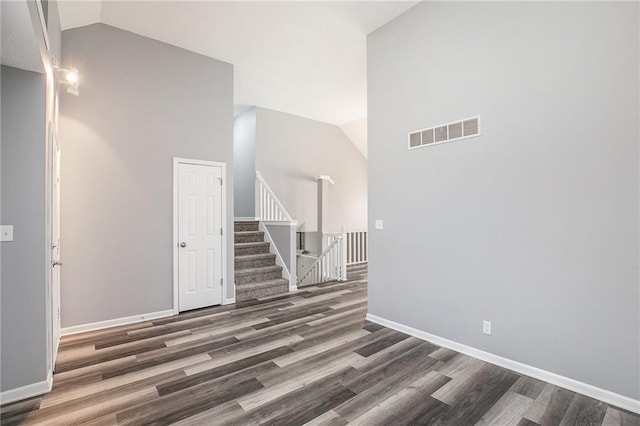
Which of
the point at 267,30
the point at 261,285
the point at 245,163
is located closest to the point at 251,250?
the point at 261,285

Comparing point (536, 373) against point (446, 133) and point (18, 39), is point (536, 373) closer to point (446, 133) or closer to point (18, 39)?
point (446, 133)

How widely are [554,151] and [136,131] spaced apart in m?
4.32

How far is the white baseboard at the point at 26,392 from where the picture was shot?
2.08 metres

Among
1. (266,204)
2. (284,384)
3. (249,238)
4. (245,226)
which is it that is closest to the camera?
(284,384)

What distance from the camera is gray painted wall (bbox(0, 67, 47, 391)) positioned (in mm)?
2082

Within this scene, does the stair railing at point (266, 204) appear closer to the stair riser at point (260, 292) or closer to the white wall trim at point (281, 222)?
the white wall trim at point (281, 222)

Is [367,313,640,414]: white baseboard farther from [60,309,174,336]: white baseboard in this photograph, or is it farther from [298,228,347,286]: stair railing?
[60,309,174,336]: white baseboard

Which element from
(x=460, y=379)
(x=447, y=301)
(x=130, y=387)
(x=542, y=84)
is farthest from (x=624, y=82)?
(x=130, y=387)

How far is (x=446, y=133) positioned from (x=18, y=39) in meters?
3.24

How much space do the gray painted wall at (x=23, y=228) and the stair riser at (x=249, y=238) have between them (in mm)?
3291

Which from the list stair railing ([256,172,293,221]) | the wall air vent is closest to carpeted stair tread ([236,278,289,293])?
stair railing ([256,172,293,221])

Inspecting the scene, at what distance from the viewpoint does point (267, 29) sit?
362cm

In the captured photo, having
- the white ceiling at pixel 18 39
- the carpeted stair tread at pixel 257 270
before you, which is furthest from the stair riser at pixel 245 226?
the white ceiling at pixel 18 39

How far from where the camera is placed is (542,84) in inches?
92.4
